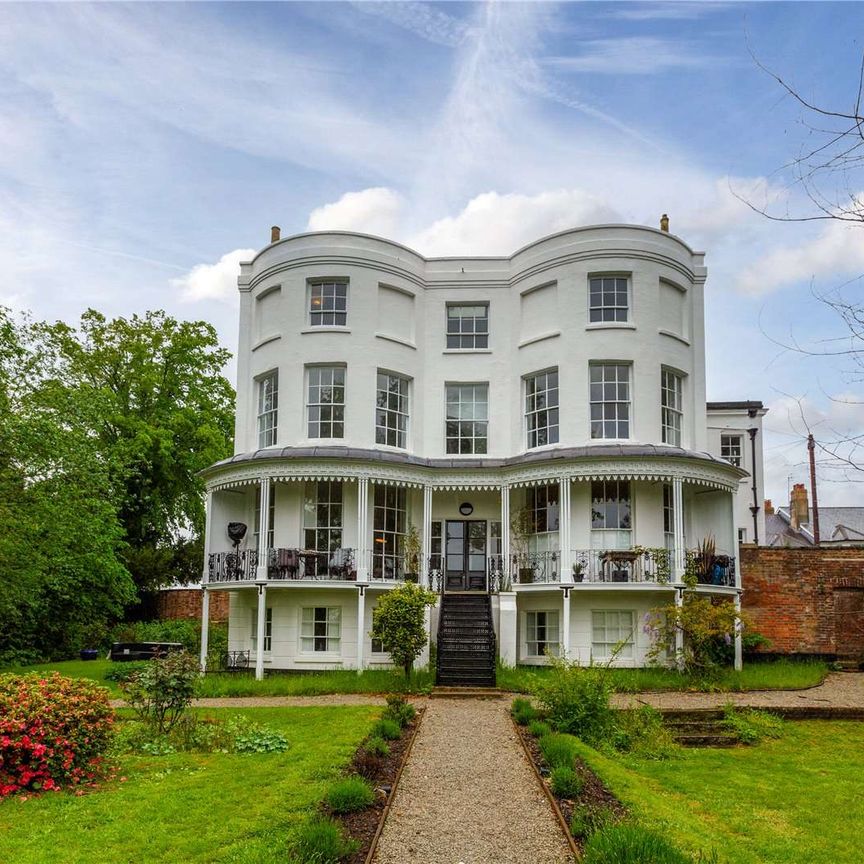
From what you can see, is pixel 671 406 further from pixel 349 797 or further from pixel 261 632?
pixel 349 797

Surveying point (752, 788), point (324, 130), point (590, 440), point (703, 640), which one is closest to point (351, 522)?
point (590, 440)

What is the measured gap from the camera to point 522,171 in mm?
16172

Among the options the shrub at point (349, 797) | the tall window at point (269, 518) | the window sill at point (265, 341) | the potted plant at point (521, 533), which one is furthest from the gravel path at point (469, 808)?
the window sill at point (265, 341)

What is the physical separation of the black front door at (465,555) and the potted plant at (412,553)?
3.58ft

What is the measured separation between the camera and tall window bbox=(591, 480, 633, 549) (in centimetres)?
2114

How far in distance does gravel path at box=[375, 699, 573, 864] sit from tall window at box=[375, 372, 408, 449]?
10.6 meters

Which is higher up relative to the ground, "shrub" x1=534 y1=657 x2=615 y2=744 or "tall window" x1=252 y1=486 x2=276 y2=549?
"tall window" x1=252 y1=486 x2=276 y2=549

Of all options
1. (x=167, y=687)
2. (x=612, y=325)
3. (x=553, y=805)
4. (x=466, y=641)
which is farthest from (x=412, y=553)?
(x=553, y=805)

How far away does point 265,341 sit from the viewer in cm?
2338

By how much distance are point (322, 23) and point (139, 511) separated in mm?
25847

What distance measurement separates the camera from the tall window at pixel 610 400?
853 inches

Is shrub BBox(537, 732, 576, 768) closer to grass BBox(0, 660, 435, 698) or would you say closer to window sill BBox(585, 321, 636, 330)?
grass BBox(0, 660, 435, 698)

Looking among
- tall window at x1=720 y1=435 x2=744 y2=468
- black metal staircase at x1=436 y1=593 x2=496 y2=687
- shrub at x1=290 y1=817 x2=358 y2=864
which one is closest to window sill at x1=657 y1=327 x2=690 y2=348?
black metal staircase at x1=436 y1=593 x2=496 y2=687

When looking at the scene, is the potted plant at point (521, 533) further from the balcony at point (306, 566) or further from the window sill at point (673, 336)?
the window sill at point (673, 336)
